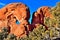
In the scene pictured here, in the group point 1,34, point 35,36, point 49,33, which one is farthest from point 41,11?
point 49,33

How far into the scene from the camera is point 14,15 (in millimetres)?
76250

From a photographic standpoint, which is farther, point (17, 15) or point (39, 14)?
point (39, 14)

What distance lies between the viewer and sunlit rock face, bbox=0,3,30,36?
74.7 meters

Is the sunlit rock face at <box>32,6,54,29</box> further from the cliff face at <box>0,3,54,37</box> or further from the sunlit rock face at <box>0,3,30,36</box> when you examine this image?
the sunlit rock face at <box>0,3,30,36</box>

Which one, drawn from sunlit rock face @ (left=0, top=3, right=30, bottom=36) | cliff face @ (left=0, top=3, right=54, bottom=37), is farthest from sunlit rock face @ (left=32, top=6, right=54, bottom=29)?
sunlit rock face @ (left=0, top=3, right=30, bottom=36)

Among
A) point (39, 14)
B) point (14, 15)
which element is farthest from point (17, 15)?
point (39, 14)

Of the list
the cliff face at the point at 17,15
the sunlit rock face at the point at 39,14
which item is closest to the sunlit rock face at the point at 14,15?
the cliff face at the point at 17,15

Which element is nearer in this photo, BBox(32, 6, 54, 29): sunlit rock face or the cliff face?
the cliff face

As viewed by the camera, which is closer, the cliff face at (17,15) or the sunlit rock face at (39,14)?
the cliff face at (17,15)

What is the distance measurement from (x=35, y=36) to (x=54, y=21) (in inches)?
330

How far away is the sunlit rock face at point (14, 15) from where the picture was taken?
74.7 m

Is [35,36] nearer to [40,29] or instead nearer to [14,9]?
Answer: [40,29]

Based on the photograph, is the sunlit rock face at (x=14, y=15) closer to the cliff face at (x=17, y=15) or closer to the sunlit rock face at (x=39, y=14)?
the cliff face at (x=17, y=15)

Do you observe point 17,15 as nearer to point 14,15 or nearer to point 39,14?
point 14,15
